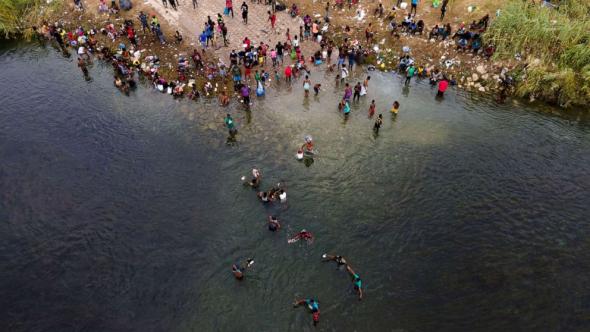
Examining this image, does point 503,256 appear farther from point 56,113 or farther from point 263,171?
point 56,113

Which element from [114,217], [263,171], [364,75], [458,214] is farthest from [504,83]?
[114,217]

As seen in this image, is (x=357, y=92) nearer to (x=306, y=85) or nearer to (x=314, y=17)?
(x=306, y=85)

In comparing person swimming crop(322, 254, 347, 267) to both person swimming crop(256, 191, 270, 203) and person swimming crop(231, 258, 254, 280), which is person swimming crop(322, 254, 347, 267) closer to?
person swimming crop(231, 258, 254, 280)

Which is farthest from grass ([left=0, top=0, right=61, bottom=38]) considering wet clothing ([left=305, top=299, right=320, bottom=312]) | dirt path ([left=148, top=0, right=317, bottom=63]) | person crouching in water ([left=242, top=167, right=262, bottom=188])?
wet clothing ([left=305, top=299, right=320, bottom=312])

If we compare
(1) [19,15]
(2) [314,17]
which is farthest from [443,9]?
(1) [19,15]

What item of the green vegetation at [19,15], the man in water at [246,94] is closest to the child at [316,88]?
the man in water at [246,94]

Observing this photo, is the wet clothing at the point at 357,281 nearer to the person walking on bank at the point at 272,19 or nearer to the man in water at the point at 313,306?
the man in water at the point at 313,306
